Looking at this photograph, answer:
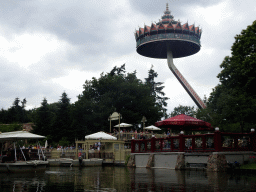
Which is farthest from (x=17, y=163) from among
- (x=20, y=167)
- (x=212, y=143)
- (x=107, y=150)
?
(x=107, y=150)

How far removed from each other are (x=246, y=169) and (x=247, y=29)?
1310 cm

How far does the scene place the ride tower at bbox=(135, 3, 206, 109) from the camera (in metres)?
71.7

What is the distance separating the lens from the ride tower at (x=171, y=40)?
71688 millimetres

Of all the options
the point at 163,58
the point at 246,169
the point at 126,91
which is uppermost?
the point at 163,58

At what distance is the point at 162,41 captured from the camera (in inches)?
2879

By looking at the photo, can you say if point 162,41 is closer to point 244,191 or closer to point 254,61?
point 254,61

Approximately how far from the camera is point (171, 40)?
7206cm

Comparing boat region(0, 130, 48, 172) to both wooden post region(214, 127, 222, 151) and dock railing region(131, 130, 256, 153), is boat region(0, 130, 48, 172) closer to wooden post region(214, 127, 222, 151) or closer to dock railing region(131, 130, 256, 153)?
dock railing region(131, 130, 256, 153)

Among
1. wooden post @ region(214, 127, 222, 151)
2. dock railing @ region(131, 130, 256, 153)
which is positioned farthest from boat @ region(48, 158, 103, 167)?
wooden post @ region(214, 127, 222, 151)

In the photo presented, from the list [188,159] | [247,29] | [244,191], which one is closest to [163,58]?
[247,29]

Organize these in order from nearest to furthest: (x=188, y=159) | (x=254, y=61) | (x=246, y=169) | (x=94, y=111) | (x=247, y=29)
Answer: (x=246, y=169)
(x=188, y=159)
(x=254, y=61)
(x=247, y=29)
(x=94, y=111)

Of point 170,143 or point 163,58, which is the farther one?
point 163,58

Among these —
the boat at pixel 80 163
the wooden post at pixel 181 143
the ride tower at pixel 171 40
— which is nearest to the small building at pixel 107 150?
the boat at pixel 80 163

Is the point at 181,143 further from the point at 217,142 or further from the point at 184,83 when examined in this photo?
the point at 184,83
